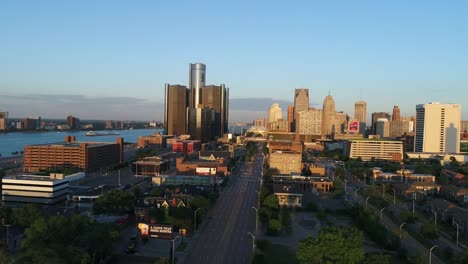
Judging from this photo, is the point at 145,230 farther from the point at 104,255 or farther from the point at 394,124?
the point at 394,124

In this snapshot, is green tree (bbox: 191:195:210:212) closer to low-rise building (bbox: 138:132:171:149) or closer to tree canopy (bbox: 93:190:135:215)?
tree canopy (bbox: 93:190:135:215)

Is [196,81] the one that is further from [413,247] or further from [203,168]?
[413,247]

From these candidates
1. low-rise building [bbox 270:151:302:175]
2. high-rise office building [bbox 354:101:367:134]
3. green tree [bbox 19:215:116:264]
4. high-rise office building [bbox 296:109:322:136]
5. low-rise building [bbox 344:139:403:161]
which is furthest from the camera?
high-rise office building [bbox 354:101:367:134]

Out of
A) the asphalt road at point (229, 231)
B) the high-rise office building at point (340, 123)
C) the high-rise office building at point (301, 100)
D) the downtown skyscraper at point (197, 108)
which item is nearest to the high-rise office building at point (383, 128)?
the high-rise office building at point (340, 123)

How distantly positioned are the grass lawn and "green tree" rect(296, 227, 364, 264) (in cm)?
196

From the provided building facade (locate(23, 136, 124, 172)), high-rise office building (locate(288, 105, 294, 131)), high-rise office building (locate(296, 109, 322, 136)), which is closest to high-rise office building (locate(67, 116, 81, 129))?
high-rise office building (locate(288, 105, 294, 131))

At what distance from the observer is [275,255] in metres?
20.5

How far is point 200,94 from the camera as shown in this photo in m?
126

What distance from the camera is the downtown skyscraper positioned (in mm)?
109000

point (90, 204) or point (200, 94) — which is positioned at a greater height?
point (200, 94)

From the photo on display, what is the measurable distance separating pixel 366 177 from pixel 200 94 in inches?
3258

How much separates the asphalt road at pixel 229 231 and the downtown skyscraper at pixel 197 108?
6893 centimetres

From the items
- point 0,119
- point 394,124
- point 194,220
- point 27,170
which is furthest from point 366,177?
point 0,119

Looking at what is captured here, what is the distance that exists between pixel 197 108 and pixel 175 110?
10929mm
